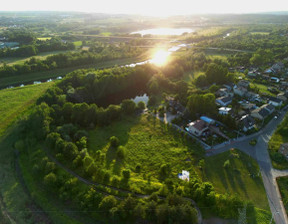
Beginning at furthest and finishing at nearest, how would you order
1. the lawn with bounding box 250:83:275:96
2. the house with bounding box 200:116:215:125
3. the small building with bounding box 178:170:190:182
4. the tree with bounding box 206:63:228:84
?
the tree with bounding box 206:63:228:84 < the lawn with bounding box 250:83:275:96 < the house with bounding box 200:116:215:125 < the small building with bounding box 178:170:190:182

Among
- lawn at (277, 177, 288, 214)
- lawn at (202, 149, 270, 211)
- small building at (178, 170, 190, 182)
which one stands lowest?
small building at (178, 170, 190, 182)

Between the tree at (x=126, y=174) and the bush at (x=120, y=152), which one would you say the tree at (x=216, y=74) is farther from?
the tree at (x=126, y=174)

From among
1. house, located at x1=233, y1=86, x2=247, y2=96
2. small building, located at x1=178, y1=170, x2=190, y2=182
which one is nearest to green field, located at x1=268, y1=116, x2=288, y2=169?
small building, located at x1=178, y1=170, x2=190, y2=182

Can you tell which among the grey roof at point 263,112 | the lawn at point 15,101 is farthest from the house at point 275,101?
the lawn at point 15,101

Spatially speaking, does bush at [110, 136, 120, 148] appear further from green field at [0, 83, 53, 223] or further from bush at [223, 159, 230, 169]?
bush at [223, 159, 230, 169]

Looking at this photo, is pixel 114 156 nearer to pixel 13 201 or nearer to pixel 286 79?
pixel 13 201

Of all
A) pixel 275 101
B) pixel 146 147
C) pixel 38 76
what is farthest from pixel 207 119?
pixel 38 76

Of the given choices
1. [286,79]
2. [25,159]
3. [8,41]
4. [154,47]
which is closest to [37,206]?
[25,159]
